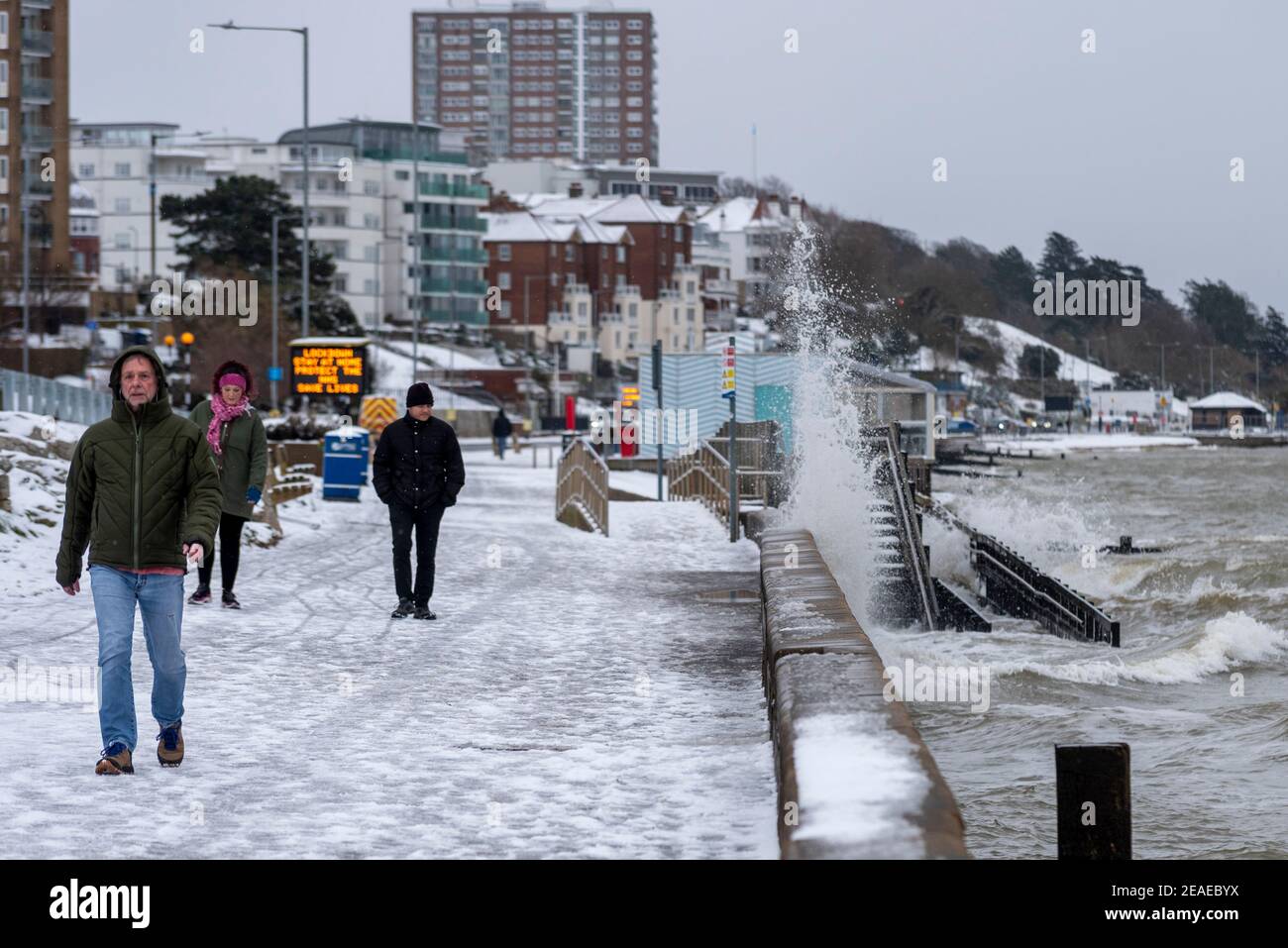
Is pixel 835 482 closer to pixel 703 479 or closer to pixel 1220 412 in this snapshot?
pixel 703 479

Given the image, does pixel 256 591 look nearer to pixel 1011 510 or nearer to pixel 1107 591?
Result: pixel 1107 591

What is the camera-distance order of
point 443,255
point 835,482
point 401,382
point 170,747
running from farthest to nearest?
point 443,255, point 401,382, point 835,482, point 170,747

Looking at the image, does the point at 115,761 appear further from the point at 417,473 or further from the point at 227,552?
the point at 227,552

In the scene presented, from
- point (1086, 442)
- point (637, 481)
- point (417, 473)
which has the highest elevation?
point (417, 473)

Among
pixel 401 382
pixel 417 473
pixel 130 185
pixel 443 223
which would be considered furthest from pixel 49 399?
pixel 130 185

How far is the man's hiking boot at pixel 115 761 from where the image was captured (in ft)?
28.0

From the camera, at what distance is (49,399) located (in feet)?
115

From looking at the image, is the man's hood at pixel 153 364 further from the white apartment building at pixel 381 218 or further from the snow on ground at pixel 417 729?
the white apartment building at pixel 381 218

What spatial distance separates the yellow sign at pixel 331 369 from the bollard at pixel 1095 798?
1344 inches

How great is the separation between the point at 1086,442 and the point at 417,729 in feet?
500

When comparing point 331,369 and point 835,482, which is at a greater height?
point 331,369

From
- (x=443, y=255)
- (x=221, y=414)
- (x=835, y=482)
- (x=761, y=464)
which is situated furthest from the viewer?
(x=443, y=255)

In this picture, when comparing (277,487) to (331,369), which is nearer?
(277,487)

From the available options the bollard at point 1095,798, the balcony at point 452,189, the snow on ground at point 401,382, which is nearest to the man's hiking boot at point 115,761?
the bollard at point 1095,798
